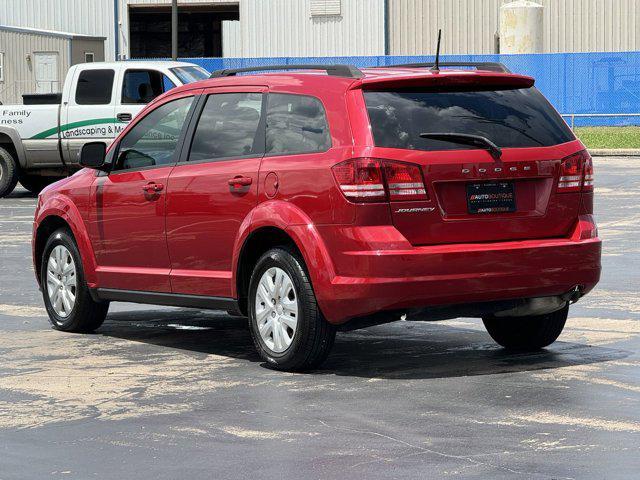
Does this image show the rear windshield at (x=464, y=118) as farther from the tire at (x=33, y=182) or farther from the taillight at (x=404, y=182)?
the tire at (x=33, y=182)

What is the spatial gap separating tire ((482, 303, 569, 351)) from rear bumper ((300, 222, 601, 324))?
806mm

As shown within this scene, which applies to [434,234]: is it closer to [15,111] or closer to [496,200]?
[496,200]

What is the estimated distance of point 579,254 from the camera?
8.56m

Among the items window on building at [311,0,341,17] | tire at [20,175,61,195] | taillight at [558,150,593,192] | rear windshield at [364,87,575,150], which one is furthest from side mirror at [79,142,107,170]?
window on building at [311,0,341,17]

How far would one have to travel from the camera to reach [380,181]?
8.02m

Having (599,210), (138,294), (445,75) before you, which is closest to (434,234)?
(445,75)

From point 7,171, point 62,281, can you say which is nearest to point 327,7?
point 7,171

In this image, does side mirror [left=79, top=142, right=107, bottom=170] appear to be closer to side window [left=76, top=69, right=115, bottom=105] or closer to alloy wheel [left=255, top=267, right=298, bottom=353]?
alloy wheel [left=255, top=267, right=298, bottom=353]

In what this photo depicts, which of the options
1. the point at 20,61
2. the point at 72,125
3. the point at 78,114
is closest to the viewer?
the point at 78,114

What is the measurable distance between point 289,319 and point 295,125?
1.12 m

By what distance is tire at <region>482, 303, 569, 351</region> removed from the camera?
9.20m

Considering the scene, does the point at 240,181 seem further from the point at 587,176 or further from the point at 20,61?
the point at 20,61

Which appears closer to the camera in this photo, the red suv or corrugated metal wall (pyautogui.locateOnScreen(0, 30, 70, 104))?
the red suv

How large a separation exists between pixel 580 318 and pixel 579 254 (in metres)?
2.26
